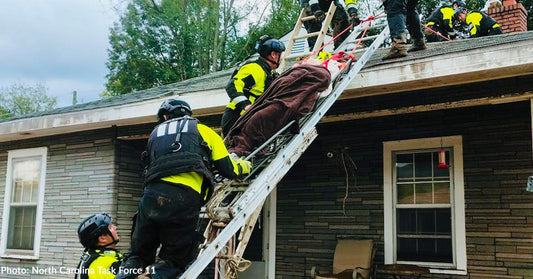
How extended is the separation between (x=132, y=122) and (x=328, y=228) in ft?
10.7

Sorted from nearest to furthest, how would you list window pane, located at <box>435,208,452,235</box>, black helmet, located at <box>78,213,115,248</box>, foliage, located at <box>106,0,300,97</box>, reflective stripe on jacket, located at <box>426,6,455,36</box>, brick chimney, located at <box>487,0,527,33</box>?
1. black helmet, located at <box>78,213,115,248</box>
2. window pane, located at <box>435,208,452,235</box>
3. reflective stripe on jacket, located at <box>426,6,455,36</box>
4. brick chimney, located at <box>487,0,527,33</box>
5. foliage, located at <box>106,0,300,97</box>

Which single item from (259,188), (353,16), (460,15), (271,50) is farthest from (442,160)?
(460,15)

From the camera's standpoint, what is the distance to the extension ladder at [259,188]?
317 centimetres

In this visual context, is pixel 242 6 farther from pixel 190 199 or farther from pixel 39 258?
pixel 190 199

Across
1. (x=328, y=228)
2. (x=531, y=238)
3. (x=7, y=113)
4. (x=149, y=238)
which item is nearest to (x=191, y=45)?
(x=7, y=113)

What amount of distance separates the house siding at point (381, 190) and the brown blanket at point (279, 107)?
9.22 ft

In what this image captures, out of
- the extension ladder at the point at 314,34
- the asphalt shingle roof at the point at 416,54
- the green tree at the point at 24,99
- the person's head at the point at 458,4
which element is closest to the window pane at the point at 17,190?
the asphalt shingle roof at the point at 416,54

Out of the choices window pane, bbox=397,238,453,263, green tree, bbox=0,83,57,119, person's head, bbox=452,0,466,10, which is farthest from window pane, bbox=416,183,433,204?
green tree, bbox=0,83,57,119

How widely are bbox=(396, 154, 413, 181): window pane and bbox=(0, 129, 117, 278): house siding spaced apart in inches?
169

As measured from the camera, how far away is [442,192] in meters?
6.82

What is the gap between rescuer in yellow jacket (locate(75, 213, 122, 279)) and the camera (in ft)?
11.0

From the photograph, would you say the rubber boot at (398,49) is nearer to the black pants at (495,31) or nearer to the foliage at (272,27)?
the black pants at (495,31)

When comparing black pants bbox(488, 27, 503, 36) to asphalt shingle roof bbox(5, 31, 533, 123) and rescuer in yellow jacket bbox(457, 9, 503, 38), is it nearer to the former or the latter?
rescuer in yellow jacket bbox(457, 9, 503, 38)

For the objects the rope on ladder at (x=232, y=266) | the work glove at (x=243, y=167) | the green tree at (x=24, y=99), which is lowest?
the rope on ladder at (x=232, y=266)
